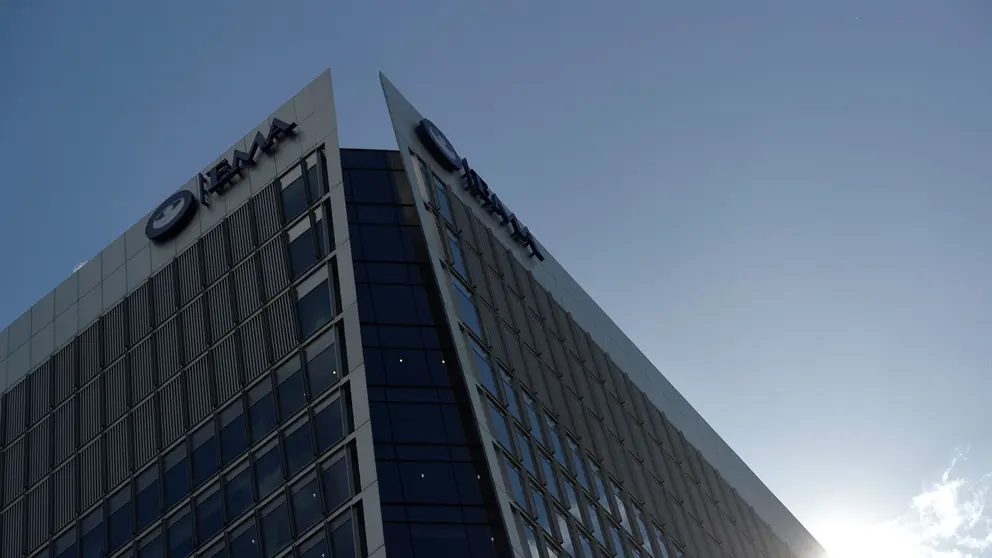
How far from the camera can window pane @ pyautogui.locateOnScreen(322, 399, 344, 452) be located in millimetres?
68875

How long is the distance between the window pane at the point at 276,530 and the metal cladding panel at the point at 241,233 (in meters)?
16.4

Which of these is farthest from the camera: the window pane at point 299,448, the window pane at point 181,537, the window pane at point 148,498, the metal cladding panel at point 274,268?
the metal cladding panel at point 274,268

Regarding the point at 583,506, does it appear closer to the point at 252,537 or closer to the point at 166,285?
the point at 252,537

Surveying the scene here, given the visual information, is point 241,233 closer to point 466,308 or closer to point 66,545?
point 466,308

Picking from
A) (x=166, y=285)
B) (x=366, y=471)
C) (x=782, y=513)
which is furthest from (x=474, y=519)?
(x=782, y=513)

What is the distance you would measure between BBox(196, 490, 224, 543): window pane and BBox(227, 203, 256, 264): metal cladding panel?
13.6 meters

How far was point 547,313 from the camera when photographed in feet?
303

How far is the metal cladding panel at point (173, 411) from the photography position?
77.4 metres

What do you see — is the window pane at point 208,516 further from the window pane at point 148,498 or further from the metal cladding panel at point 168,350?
the metal cladding panel at point 168,350

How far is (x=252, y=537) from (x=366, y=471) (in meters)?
6.94

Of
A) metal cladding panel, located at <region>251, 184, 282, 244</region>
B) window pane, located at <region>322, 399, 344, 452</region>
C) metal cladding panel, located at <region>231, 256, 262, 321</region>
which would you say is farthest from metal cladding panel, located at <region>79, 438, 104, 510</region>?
window pane, located at <region>322, 399, 344, 452</region>

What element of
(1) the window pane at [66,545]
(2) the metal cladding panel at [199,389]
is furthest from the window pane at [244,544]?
(1) the window pane at [66,545]

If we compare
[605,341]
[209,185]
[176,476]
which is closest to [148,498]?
[176,476]

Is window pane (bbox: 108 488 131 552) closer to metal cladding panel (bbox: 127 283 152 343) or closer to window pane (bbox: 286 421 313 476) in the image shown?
metal cladding panel (bbox: 127 283 152 343)
